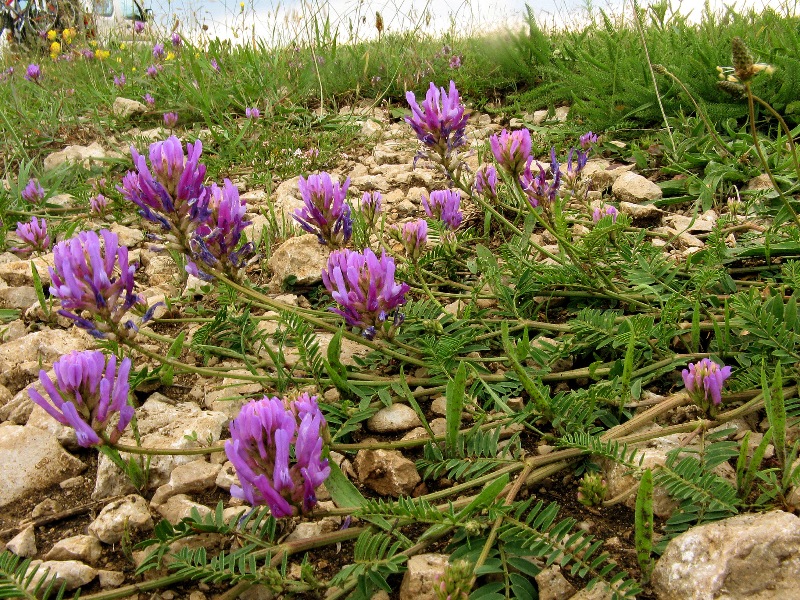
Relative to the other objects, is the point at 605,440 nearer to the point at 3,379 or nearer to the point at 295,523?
the point at 295,523

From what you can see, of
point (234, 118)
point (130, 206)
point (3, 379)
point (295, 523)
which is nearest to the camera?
point (295, 523)

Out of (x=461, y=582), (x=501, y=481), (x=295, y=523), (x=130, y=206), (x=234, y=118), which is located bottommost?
(x=295, y=523)

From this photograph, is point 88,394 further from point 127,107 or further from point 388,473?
point 127,107

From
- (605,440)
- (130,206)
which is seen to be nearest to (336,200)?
(605,440)

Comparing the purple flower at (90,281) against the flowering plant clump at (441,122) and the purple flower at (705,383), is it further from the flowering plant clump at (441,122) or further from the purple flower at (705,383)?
the purple flower at (705,383)

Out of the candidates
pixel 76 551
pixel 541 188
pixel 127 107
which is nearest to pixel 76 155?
pixel 127 107

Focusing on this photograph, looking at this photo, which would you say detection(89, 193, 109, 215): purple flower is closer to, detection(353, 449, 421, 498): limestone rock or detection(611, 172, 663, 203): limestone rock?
detection(353, 449, 421, 498): limestone rock
